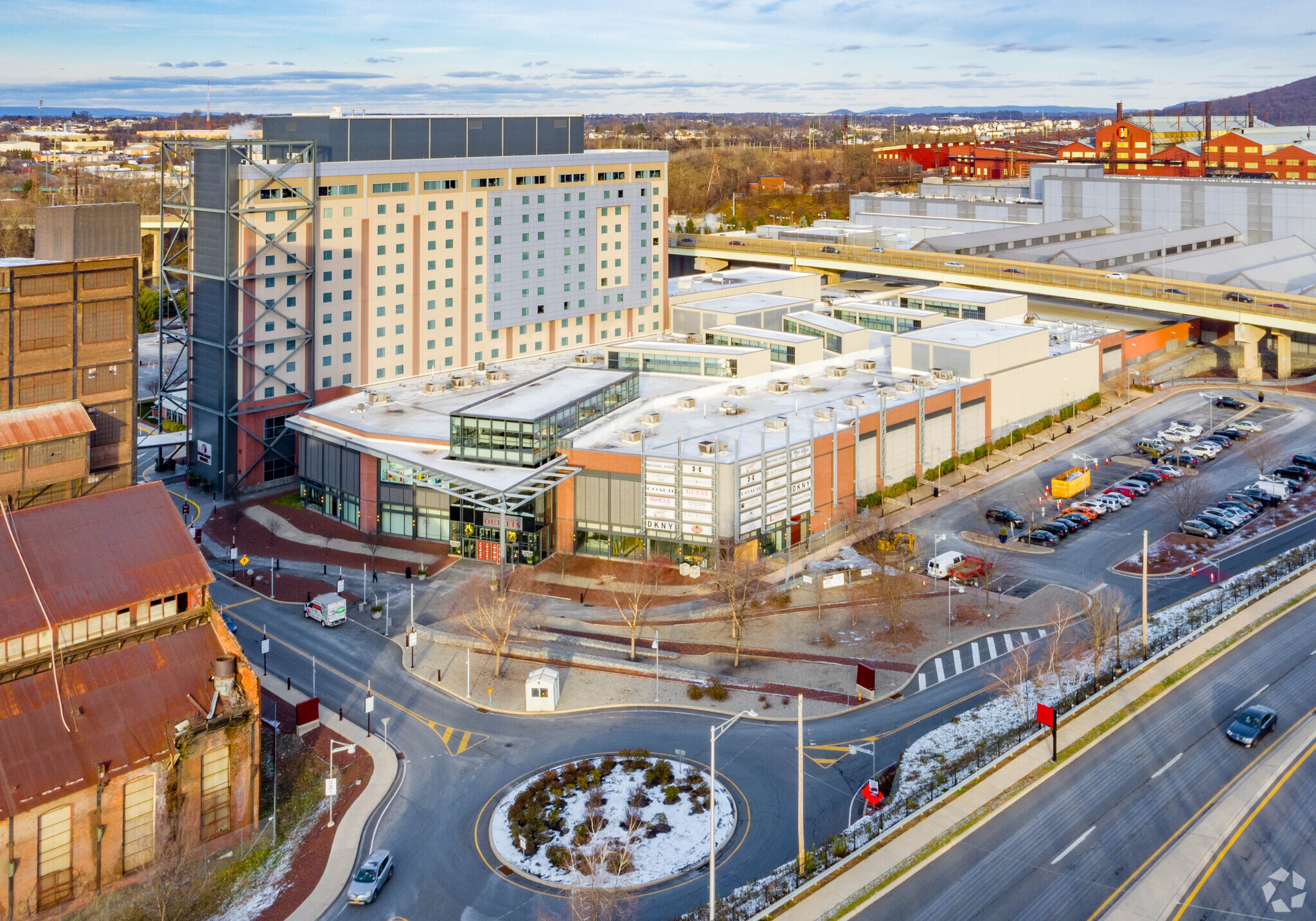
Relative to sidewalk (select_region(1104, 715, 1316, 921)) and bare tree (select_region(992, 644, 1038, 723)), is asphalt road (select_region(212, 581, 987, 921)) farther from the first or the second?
sidewalk (select_region(1104, 715, 1316, 921))

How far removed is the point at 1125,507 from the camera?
75.4 meters

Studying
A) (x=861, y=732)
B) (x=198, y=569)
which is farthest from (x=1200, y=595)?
(x=198, y=569)

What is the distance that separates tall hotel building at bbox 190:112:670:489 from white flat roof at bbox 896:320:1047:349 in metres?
24.8

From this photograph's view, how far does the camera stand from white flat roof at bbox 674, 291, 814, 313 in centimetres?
10106

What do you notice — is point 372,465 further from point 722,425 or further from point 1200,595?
point 1200,595

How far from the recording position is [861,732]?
47656 mm

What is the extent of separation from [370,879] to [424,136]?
6192 centimetres

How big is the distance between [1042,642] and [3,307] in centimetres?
4551

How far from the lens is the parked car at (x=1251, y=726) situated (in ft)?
143

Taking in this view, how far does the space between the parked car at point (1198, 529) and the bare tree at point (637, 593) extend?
103 ft

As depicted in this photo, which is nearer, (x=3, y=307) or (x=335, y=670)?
(x=3, y=307)

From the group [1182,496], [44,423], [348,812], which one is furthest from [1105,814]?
[1182,496]

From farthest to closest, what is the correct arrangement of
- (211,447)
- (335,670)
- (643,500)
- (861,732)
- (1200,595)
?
1. (211,447)
2. (643,500)
3. (1200,595)
4. (335,670)
5. (861,732)

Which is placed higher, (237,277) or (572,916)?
(237,277)
